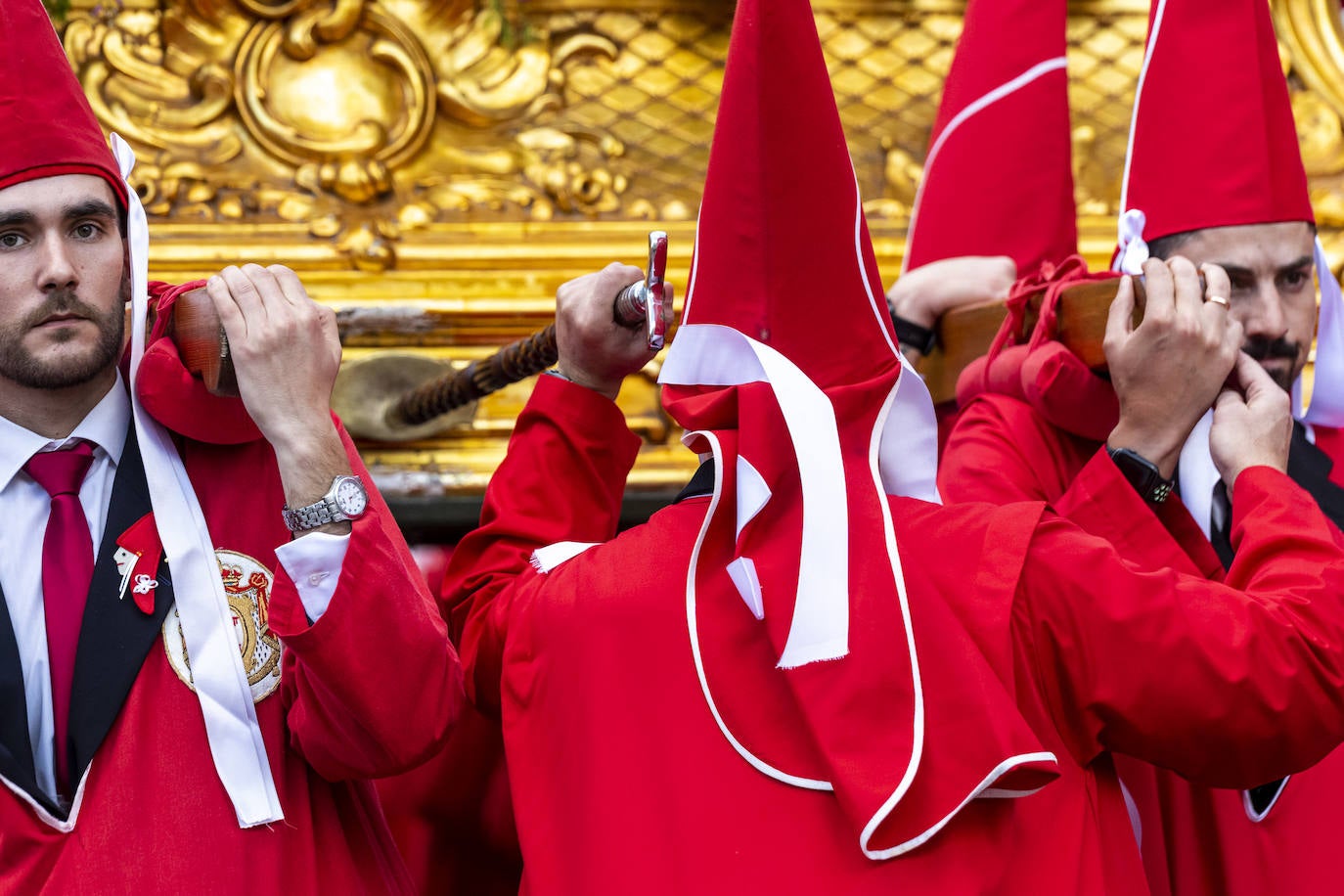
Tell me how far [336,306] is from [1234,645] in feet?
5.07

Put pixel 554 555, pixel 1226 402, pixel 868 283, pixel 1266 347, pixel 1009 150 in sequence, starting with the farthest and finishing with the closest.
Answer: pixel 1009 150, pixel 1266 347, pixel 1226 402, pixel 554 555, pixel 868 283

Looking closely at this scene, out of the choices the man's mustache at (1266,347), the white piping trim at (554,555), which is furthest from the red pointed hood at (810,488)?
the man's mustache at (1266,347)

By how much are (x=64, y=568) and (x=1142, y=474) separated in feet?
2.90

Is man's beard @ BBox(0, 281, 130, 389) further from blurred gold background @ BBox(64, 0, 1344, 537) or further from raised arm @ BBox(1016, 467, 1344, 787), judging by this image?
blurred gold background @ BBox(64, 0, 1344, 537)

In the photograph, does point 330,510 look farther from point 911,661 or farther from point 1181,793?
point 1181,793

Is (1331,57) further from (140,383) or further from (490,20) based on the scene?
(140,383)

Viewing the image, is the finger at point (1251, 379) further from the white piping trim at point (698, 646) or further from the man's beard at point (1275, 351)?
the white piping trim at point (698, 646)

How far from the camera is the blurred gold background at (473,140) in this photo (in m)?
2.44

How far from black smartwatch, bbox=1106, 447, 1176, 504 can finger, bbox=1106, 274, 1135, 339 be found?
4.1 inches

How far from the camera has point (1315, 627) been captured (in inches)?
48.6

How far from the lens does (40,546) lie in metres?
1.32

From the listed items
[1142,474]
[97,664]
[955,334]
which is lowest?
[97,664]

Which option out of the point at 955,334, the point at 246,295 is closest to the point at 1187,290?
the point at 955,334

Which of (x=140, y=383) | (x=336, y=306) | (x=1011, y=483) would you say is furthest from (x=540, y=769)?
(x=336, y=306)
